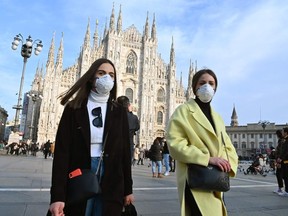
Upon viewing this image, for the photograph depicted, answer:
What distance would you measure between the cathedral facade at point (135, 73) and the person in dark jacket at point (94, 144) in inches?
1387

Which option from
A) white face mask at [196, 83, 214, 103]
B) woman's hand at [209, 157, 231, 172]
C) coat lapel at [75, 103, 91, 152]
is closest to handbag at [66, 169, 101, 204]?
coat lapel at [75, 103, 91, 152]

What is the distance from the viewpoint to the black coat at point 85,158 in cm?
181

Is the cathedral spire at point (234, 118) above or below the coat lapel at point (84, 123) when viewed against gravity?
above

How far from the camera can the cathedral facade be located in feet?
121

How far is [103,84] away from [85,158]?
1.89 feet

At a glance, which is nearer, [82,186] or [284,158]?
[82,186]

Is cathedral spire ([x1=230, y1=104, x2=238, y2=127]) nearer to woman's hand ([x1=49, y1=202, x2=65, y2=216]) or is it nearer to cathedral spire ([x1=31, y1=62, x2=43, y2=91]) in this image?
cathedral spire ([x1=31, y1=62, x2=43, y2=91])

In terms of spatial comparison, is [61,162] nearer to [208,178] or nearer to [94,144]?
[94,144]

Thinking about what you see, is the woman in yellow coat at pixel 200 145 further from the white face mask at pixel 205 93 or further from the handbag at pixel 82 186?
the handbag at pixel 82 186

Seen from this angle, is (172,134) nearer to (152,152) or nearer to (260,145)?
(152,152)

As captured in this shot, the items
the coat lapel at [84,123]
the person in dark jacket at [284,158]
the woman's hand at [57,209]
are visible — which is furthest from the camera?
the person in dark jacket at [284,158]

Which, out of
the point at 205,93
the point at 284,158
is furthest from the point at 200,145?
the point at 284,158

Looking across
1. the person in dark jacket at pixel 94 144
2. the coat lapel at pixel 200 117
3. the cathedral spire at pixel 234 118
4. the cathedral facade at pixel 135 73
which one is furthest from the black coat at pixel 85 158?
the cathedral spire at pixel 234 118

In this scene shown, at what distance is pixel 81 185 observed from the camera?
1.73 metres
